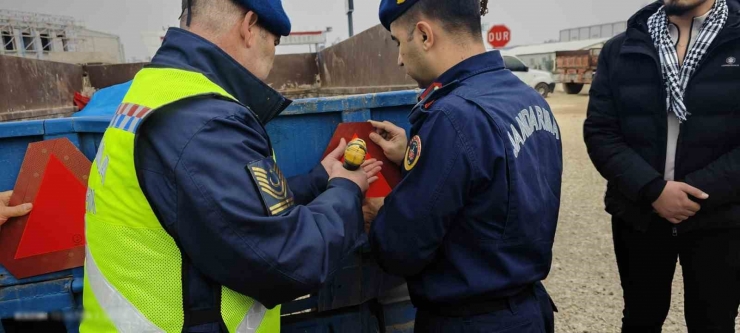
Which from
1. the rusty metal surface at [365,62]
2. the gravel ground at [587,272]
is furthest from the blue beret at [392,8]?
the gravel ground at [587,272]

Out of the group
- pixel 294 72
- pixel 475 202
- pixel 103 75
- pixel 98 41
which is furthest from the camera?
pixel 98 41

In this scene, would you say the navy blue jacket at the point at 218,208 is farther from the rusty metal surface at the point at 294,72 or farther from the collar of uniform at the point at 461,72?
the rusty metal surface at the point at 294,72

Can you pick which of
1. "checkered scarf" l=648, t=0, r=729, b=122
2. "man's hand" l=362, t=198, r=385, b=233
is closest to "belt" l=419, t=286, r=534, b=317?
"man's hand" l=362, t=198, r=385, b=233

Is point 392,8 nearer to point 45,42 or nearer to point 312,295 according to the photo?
point 312,295

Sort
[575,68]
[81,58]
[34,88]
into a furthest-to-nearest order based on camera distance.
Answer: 1. [575,68]
2. [81,58]
3. [34,88]

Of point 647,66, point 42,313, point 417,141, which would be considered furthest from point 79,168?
point 647,66

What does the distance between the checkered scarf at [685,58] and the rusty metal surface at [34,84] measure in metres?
3.38

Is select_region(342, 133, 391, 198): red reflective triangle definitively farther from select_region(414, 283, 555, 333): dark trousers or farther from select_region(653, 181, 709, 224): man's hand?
select_region(653, 181, 709, 224): man's hand

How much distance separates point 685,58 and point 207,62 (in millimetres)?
1811

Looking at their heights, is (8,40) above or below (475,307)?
above

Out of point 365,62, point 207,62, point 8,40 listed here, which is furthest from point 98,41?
point 207,62

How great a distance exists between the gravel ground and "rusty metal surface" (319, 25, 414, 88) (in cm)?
187

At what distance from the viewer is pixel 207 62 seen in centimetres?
114

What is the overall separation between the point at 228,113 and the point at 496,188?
70 cm
